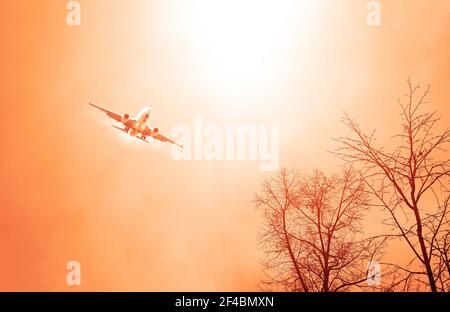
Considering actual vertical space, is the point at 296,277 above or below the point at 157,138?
below

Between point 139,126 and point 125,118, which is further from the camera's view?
point 139,126

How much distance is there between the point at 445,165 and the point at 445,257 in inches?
83.2
